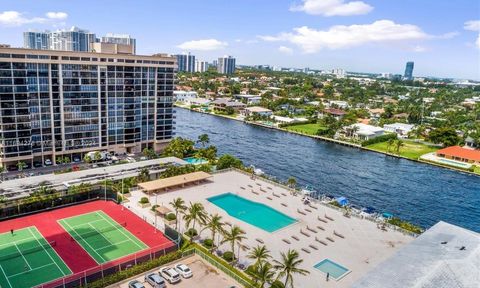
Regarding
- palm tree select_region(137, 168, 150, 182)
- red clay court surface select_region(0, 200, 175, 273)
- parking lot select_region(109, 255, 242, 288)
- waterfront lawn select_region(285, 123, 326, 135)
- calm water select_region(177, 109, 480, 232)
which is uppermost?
palm tree select_region(137, 168, 150, 182)

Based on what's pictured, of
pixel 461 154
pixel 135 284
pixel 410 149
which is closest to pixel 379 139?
pixel 410 149

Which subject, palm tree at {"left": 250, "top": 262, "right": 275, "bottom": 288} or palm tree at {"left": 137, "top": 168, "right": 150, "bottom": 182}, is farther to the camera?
palm tree at {"left": 137, "top": 168, "right": 150, "bottom": 182}

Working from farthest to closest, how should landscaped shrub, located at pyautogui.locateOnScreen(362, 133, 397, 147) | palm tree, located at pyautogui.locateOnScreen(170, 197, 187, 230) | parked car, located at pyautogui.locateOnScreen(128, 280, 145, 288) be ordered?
1. landscaped shrub, located at pyautogui.locateOnScreen(362, 133, 397, 147)
2. palm tree, located at pyautogui.locateOnScreen(170, 197, 187, 230)
3. parked car, located at pyautogui.locateOnScreen(128, 280, 145, 288)

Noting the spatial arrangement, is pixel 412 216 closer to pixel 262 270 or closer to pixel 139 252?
pixel 262 270

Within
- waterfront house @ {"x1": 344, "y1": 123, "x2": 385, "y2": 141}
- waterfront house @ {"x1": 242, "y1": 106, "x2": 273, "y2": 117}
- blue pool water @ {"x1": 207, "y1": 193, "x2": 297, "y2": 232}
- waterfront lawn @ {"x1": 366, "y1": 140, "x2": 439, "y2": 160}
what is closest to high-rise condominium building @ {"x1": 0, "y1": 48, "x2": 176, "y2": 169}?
blue pool water @ {"x1": 207, "y1": 193, "x2": 297, "y2": 232}

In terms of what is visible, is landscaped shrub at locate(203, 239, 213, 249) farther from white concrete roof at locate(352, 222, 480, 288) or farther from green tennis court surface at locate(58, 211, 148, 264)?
white concrete roof at locate(352, 222, 480, 288)

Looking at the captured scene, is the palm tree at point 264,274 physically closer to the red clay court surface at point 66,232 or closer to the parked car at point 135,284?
the parked car at point 135,284

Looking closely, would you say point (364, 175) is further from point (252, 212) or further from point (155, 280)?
point (155, 280)
